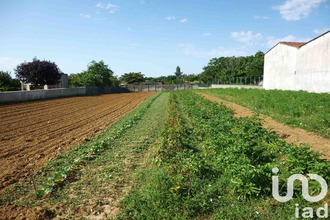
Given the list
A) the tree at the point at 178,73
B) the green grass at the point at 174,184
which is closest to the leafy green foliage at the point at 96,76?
the green grass at the point at 174,184

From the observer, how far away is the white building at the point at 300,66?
71.4 ft

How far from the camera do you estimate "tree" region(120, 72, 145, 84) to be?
89.3 m

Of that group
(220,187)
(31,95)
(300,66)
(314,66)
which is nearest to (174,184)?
(220,187)

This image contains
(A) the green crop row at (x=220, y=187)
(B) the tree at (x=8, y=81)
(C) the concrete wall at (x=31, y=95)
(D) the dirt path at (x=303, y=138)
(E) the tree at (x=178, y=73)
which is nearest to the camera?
(A) the green crop row at (x=220, y=187)

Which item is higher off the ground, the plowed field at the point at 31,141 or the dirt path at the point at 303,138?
the dirt path at the point at 303,138

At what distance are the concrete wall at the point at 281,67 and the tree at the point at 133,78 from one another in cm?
5959

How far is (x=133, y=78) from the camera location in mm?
89875

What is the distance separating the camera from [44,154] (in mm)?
7180

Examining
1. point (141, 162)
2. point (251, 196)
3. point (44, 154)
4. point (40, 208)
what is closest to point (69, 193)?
point (40, 208)

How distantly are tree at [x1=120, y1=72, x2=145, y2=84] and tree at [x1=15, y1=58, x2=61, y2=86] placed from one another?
156ft

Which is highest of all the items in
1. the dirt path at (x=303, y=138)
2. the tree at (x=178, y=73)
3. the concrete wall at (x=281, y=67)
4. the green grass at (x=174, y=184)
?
the tree at (x=178, y=73)

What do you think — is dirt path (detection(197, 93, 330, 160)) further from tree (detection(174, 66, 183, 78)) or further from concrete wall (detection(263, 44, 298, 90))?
tree (detection(174, 66, 183, 78))

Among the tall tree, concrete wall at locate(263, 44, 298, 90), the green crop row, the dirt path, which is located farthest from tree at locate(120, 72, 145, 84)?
the green crop row

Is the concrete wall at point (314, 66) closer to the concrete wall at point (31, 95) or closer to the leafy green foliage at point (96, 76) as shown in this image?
the concrete wall at point (31, 95)
